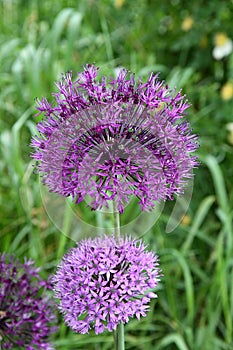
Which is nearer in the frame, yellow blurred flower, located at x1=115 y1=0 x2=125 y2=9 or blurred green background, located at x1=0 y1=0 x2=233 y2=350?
blurred green background, located at x1=0 y1=0 x2=233 y2=350

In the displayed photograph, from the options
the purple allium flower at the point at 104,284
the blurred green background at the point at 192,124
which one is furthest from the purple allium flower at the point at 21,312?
the blurred green background at the point at 192,124

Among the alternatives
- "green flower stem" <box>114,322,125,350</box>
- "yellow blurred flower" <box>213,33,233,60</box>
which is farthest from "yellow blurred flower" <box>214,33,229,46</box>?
"green flower stem" <box>114,322,125,350</box>

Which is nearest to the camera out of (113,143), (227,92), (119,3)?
(113,143)

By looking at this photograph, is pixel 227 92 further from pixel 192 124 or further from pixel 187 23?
pixel 187 23

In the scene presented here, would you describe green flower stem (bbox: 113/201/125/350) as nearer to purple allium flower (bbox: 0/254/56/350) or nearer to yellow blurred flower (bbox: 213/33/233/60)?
purple allium flower (bbox: 0/254/56/350)

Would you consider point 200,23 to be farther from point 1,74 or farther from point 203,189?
point 1,74

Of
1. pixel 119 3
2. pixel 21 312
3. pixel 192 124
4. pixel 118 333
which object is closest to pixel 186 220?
pixel 192 124
